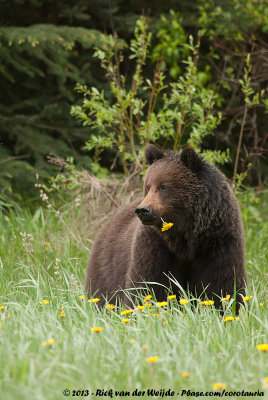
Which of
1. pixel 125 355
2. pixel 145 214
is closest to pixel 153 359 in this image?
pixel 125 355

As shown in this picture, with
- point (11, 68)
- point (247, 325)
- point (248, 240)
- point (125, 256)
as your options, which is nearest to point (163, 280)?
point (125, 256)

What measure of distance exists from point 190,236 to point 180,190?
1.07 feet

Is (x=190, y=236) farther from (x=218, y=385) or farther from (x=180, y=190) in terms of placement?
(x=218, y=385)

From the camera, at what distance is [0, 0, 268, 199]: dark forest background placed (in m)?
7.80

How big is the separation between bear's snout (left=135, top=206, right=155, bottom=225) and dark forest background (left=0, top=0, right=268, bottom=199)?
3.54 m

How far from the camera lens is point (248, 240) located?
668cm

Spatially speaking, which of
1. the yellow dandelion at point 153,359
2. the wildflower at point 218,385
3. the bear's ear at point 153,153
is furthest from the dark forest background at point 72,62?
the wildflower at point 218,385

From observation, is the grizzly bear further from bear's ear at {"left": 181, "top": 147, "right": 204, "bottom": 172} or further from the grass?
the grass

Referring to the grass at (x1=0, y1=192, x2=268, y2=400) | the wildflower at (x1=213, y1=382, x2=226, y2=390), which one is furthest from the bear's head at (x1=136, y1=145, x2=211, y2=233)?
the wildflower at (x1=213, y1=382, x2=226, y2=390)

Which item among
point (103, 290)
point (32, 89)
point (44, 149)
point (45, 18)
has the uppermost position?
point (45, 18)

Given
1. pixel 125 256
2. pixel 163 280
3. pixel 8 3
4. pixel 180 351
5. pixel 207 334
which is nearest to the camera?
pixel 180 351

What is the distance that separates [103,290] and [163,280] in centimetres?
90

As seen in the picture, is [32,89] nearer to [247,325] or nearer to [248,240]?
[248,240]

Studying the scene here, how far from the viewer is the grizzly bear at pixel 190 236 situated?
4262mm
